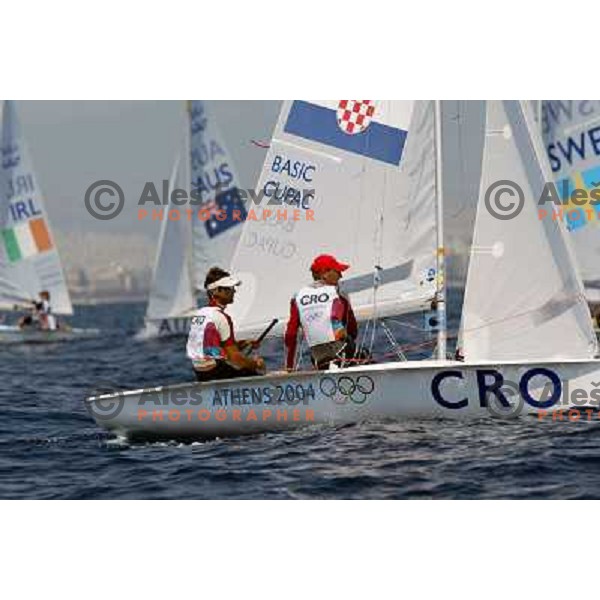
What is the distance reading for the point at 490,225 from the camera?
10688 mm

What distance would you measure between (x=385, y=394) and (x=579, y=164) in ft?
30.7

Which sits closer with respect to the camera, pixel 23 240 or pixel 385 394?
pixel 385 394

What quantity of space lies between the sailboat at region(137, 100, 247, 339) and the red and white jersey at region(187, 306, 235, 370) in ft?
57.3

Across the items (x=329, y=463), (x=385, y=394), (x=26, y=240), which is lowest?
(x=329, y=463)

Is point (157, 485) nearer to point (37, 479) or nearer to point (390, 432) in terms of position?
point (37, 479)

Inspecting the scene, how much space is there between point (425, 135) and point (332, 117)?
0.96 meters

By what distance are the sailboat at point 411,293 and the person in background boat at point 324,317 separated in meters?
0.36

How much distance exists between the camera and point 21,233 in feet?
98.9

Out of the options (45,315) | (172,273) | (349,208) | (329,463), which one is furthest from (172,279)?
(329,463)

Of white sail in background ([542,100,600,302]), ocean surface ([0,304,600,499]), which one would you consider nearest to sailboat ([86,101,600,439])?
ocean surface ([0,304,600,499])

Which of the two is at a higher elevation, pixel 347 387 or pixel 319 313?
pixel 319 313

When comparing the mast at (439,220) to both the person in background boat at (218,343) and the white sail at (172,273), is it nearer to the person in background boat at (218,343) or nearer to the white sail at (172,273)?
the person in background boat at (218,343)

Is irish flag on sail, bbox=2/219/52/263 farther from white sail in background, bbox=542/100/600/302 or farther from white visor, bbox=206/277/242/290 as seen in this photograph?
white visor, bbox=206/277/242/290

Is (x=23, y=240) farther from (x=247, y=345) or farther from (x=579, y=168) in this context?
(x=247, y=345)
